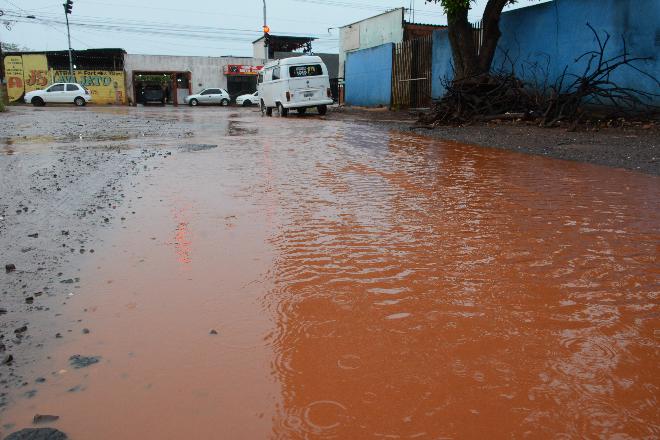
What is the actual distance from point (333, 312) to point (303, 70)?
18.2m

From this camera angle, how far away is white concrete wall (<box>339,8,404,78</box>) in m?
27.0

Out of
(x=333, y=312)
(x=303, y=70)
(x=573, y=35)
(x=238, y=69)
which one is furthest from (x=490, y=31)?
(x=238, y=69)

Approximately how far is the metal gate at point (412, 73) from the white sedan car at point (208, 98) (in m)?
21.2

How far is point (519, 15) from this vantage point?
14.8m

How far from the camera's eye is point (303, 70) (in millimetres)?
19672

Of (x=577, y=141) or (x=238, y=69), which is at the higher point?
(x=238, y=69)

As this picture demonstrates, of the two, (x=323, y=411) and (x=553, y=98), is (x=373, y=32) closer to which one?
(x=553, y=98)

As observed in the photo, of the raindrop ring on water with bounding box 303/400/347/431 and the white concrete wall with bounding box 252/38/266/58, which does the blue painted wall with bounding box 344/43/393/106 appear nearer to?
the raindrop ring on water with bounding box 303/400/347/431

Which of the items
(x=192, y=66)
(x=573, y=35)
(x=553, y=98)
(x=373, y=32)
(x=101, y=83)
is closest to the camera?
(x=553, y=98)

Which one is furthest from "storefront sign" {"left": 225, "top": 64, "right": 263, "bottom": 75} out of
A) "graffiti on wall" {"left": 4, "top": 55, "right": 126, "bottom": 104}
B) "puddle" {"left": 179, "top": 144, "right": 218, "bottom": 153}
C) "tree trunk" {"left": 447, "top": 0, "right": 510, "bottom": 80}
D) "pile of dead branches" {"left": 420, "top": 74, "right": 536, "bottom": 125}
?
"puddle" {"left": 179, "top": 144, "right": 218, "bottom": 153}

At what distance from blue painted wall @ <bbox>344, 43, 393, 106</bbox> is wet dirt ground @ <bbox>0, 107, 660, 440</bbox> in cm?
1876

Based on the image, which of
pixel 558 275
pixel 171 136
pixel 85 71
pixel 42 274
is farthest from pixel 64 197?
pixel 85 71

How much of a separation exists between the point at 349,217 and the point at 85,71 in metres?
43.8

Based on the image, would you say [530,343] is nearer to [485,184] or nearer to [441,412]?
[441,412]
